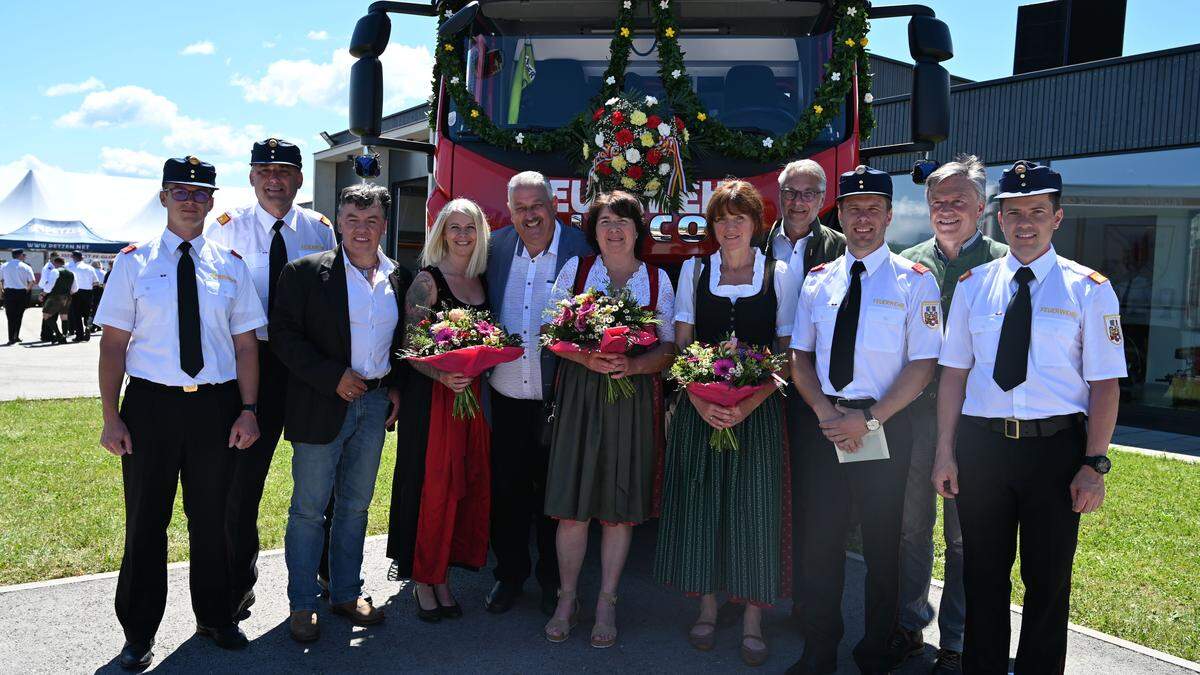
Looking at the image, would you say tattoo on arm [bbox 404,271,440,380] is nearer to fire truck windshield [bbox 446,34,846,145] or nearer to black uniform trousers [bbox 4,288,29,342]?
fire truck windshield [bbox 446,34,846,145]

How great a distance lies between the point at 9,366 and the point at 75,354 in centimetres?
250

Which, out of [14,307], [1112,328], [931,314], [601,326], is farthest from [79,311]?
[1112,328]

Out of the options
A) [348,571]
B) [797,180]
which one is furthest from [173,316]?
[797,180]

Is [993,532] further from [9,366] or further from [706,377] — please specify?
[9,366]

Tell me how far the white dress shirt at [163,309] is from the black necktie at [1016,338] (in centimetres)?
312

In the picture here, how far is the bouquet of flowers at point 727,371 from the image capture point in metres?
3.53

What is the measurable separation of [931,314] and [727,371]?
2.73 ft

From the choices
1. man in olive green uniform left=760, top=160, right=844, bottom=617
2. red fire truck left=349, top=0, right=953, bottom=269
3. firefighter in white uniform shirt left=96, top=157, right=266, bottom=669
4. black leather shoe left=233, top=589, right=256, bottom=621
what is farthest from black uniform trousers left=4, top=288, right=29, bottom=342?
man in olive green uniform left=760, top=160, right=844, bottom=617

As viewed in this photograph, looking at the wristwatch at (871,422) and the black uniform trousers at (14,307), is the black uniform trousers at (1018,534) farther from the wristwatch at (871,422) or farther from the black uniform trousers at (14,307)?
the black uniform trousers at (14,307)

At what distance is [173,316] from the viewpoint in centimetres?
361

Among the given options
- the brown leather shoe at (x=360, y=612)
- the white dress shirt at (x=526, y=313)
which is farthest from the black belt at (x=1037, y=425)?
the brown leather shoe at (x=360, y=612)

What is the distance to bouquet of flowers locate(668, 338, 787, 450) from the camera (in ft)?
11.6

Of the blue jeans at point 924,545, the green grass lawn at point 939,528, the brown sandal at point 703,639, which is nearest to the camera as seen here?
the blue jeans at point 924,545

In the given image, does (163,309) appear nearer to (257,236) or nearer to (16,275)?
(257,236)
